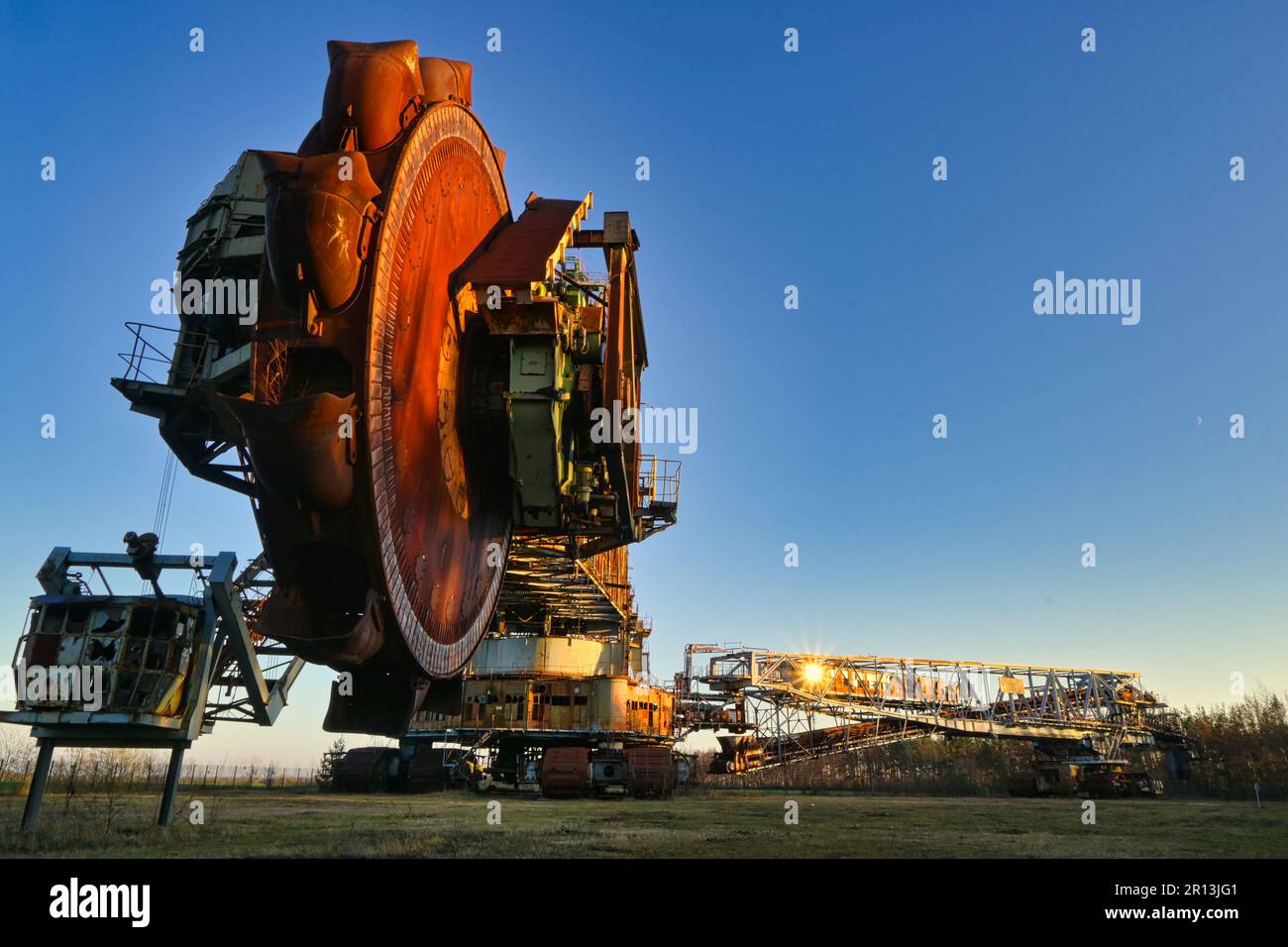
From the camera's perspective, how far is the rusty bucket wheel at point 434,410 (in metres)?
10.1

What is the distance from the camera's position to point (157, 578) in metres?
13.6

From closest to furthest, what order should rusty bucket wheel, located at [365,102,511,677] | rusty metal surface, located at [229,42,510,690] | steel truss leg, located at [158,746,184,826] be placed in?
rusty metal surface, located at [229,42,510,690] < rusty bucket wheel, located at [365,102,511,677] < steel truss leg, located at [158,746,184,826]

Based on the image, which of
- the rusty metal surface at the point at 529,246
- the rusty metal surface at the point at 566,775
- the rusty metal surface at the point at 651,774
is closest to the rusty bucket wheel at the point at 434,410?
the rusty metal surface at the point at 529,246

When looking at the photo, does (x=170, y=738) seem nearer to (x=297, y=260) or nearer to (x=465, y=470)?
(x=465, y=470)

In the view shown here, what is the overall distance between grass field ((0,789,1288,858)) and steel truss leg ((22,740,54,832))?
0.76 feet

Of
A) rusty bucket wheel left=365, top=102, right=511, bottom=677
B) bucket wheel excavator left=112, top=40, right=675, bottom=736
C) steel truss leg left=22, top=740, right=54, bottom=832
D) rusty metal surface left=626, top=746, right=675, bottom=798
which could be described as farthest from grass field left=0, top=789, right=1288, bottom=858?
rusty metal surface left=626, top=746, right=675, bottom=798

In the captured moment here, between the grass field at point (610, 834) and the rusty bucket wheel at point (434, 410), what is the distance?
275 centimetres

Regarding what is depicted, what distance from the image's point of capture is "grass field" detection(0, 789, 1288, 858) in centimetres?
1032

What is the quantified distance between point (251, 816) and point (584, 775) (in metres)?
13.2

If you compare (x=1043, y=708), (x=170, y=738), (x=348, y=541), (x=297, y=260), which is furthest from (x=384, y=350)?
(x=1043, y=708)

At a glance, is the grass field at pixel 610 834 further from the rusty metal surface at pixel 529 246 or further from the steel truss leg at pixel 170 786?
the rusty metal surface at pixel 529 246

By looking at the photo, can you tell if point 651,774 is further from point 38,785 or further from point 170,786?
point 38,785

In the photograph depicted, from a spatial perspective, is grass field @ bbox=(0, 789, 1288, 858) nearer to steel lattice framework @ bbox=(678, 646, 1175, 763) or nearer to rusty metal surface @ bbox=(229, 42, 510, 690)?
rusty metal surface @ bbox=(229, 42, 510, 690)

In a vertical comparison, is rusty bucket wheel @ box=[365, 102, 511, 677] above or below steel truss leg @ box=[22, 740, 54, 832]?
above
